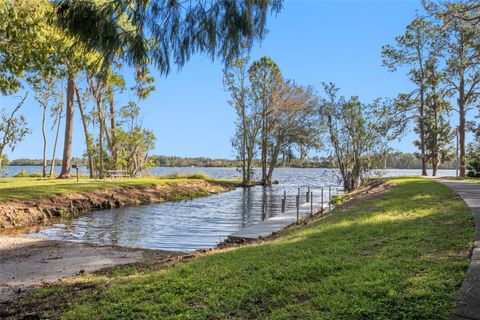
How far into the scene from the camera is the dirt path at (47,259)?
6.38 meters

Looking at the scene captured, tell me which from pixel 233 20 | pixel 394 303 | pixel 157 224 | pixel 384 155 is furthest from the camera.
A: pixel 384 155

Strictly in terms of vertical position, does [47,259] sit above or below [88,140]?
below

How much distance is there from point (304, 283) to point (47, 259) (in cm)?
566

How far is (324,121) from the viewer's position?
27.3 m

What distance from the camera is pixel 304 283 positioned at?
15.5ft

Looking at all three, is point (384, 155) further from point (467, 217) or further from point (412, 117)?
point (467, 217)

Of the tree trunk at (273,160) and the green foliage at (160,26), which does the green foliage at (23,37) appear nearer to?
the green foliage at (160,26)

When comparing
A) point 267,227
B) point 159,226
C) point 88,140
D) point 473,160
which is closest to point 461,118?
point 473,160

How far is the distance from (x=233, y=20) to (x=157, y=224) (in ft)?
34.9

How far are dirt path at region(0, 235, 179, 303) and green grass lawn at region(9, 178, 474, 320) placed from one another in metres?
0.82

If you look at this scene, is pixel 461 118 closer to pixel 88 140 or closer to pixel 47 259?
pixel 88 140

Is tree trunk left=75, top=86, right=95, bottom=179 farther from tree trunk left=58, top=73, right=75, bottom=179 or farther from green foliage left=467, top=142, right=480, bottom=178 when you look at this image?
green foliage left=467, top=142, right=480, bottom=178

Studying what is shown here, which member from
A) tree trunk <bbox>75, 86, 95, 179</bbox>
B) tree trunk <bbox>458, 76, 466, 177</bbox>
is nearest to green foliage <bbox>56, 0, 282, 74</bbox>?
tree trunk <bbox>75, 86, 95, 179</bbox>

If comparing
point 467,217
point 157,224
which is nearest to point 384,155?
point 157,224
